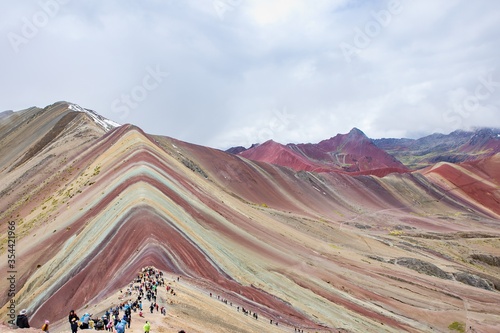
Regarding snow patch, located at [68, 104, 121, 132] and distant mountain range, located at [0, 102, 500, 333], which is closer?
distant mountain range, located at [0, 102, 500, 333]

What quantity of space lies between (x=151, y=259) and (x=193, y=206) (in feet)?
59.0

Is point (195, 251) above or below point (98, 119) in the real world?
below

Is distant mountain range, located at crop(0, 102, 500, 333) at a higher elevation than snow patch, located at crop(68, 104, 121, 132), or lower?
lower

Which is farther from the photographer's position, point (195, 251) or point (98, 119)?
point (98, 119)

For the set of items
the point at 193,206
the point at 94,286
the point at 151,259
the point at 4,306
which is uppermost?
the point at 193,206

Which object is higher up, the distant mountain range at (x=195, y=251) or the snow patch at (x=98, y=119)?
the snow patch at (x=98, y=119)

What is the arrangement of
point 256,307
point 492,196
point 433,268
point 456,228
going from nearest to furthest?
point 256,307, point 433,268, point 456,228, point 492,196

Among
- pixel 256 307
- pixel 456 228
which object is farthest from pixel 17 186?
pixel 456 228

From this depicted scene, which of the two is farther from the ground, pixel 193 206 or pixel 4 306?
pixel 193 206

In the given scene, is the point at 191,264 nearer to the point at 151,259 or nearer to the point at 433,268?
the point at 151,259

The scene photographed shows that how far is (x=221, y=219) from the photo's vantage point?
4847 centimetres

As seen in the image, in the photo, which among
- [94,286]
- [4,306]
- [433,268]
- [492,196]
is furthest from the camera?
[492,196]

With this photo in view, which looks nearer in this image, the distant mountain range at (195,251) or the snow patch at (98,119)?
the distant mountain range at (195,251)

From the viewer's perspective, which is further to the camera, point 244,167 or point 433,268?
point 244,167
